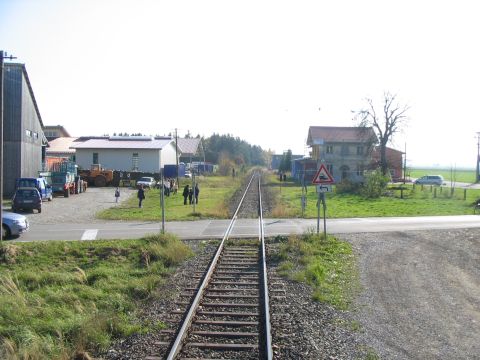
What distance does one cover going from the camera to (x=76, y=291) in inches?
472

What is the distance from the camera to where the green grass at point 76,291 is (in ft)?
27.1

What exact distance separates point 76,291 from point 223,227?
11.1 meters

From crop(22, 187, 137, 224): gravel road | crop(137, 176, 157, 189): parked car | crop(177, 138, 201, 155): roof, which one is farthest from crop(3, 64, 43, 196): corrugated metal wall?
crop(177, 138, 201, 155): roof

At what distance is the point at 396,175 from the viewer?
83062mm

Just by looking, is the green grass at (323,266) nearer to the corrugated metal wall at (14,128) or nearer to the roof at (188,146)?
the corrugated metal wall at (14,128)

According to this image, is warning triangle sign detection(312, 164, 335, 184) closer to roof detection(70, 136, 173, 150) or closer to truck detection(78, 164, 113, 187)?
truck detection(78, 164, 113, 187)

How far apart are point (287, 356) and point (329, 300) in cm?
344

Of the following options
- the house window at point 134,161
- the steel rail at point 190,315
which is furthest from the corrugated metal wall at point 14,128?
the steel rail at point 190,315

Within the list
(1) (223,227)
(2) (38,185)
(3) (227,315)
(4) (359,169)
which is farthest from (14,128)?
(4) (359,169)

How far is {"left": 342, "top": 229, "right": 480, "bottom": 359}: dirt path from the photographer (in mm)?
8195

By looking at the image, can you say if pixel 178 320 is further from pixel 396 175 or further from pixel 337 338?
pixel 396 175

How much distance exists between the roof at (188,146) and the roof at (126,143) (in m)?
21.8

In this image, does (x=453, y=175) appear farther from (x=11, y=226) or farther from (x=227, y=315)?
(x=227, y=315)

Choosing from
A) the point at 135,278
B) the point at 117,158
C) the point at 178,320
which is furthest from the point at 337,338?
the point at 117,158
